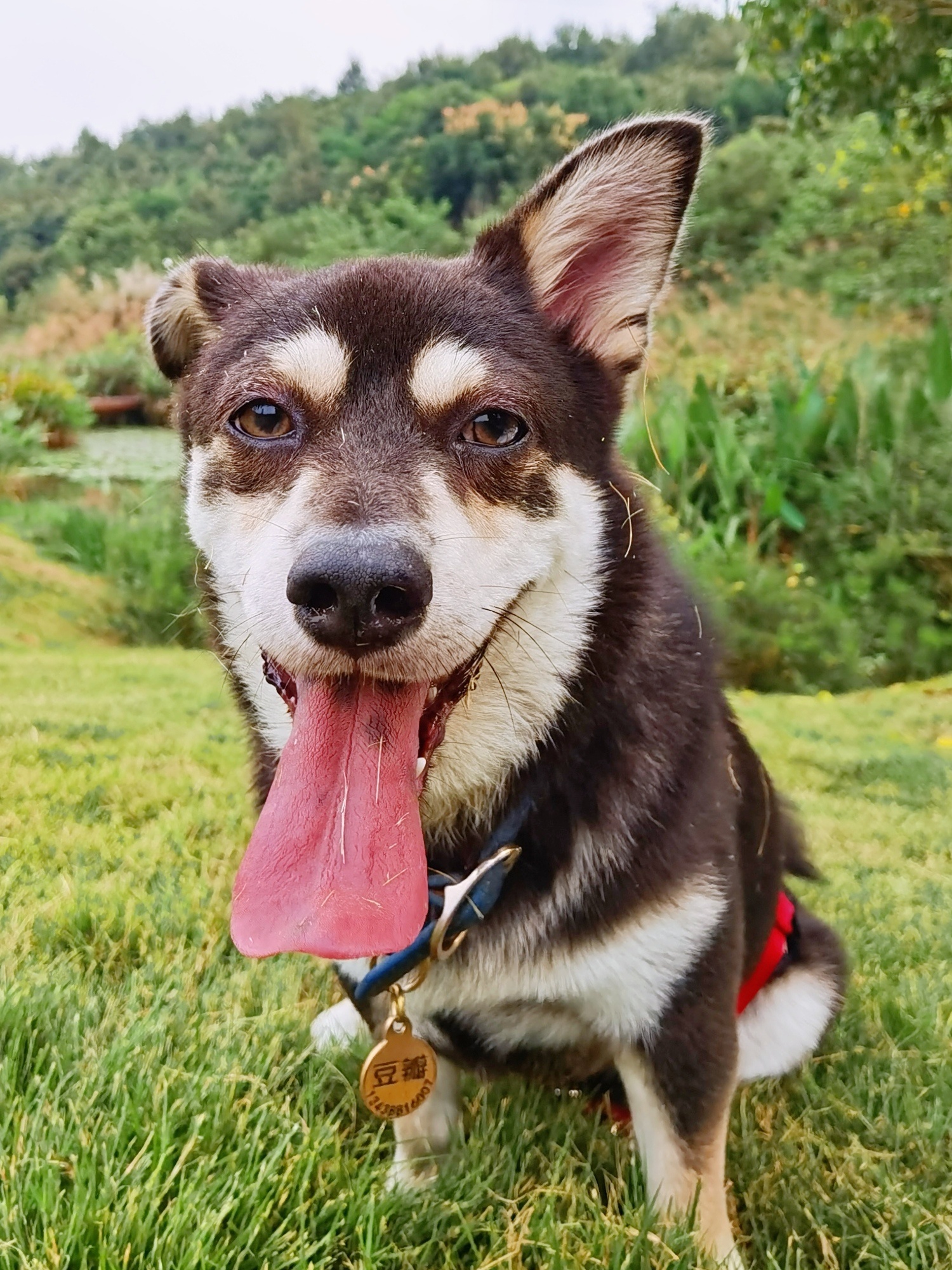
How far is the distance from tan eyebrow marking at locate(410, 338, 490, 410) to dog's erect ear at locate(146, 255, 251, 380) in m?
0.53

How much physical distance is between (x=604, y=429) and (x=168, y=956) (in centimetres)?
145

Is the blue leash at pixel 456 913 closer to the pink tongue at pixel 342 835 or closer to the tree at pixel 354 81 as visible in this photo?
the pink tongue at pixel 342 835

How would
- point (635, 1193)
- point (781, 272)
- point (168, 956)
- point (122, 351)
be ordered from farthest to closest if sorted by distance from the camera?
point (781, 272) → point (122, 351) → point (168, 956) → point (635, 1193)

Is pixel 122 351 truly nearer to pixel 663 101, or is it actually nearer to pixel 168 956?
pixel 168 956

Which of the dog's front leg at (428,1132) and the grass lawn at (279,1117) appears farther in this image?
the dog's front leg at (428,1132)

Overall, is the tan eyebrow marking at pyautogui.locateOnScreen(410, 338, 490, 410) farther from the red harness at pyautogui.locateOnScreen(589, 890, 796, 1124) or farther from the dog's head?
the red harness at pyautogui.locateOnScreen(589, 890, 796, 1124)

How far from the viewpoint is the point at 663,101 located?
45.1ft

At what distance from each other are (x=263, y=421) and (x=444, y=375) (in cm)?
33

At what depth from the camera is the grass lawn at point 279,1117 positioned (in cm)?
119

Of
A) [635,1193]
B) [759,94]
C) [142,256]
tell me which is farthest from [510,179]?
[635,1193]

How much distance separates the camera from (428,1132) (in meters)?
1.70

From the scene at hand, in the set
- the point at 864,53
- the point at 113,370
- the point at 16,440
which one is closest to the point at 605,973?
the point at 864,53

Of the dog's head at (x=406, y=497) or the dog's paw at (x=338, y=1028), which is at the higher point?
the dog's head at (x=406, y=497)

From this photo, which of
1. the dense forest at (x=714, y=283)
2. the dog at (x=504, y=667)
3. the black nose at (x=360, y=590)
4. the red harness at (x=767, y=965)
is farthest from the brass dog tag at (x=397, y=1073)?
the dense forest at (x=714, y=283)
